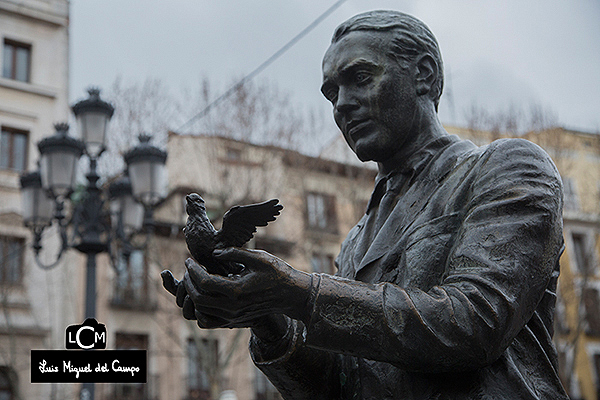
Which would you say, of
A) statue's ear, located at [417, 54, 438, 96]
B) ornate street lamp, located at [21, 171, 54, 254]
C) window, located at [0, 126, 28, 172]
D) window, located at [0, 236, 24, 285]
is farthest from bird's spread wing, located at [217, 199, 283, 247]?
window, located at [0, 126, 28, 172]

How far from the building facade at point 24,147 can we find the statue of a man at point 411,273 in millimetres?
17841

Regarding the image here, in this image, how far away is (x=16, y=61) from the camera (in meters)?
22.5

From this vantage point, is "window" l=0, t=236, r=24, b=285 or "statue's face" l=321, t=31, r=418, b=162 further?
"window" l=0, t=236, r=24, b=285

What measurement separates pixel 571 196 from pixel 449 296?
29.6 metres

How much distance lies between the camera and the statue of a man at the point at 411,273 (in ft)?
4.88

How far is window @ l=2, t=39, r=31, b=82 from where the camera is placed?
73.1 ft

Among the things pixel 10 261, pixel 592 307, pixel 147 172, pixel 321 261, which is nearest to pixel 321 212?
pixel 321 261

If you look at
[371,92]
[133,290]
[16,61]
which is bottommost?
[133,290]

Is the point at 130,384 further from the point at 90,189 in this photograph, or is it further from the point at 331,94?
the point at 331,94

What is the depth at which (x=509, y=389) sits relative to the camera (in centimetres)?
Result: 164

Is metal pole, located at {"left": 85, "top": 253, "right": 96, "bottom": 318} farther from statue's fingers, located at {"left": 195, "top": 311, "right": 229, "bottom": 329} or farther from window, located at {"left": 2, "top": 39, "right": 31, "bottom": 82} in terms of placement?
window, located at {"left": 2, "top": 39, "right": 31, "bottom": 82}

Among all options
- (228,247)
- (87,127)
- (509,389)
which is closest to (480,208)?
(509,389)

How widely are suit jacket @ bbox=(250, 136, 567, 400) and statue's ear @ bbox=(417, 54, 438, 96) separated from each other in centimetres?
16

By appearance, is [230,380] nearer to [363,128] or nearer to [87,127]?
[87,127]
